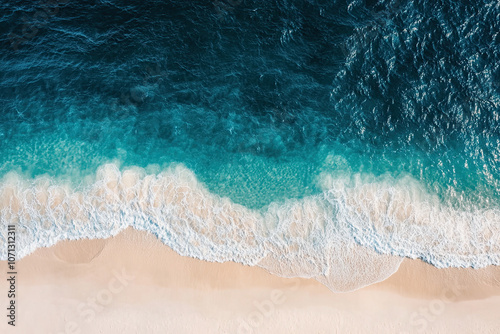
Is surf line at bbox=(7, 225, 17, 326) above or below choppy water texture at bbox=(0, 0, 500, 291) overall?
below

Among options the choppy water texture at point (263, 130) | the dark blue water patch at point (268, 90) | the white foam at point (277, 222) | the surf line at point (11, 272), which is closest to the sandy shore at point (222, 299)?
the surf line at point (11, 272)

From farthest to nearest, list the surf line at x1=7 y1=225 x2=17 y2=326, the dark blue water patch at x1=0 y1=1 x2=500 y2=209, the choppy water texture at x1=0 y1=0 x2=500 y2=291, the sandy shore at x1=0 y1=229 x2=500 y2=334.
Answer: the dark blue water patch at x1=0 y1=1 x2=500 y2=209 < the choppy water texture at x1=0 y1=0 x2=500 y2=291 < the surf line at x1=7 y1=225 x2=17 y2=326 < the sandy shore at x1=0 y1=229 x2=500 y2=334

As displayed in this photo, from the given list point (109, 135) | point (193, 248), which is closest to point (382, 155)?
point (193, 248)

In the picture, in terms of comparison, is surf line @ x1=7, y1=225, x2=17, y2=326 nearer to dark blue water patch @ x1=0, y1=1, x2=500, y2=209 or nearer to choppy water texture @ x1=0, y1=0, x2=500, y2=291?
choppy water texture @ x1=0, y1=0, x2=500, y2=291

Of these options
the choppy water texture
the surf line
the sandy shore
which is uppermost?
the choppy water texture

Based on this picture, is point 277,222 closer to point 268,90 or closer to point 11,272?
point 268,90

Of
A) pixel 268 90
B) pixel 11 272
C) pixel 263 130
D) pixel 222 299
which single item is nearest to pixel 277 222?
pixel 222 299

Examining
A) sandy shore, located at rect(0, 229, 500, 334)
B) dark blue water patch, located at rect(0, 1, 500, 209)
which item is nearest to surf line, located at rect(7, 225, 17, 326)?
sandy shore, located at rect(0, 229, 500, 334)

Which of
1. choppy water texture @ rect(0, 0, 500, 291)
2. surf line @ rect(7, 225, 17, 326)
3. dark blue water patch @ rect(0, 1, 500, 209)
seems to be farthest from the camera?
dark blue water patch @ rect(0, 1, 500, 209)
